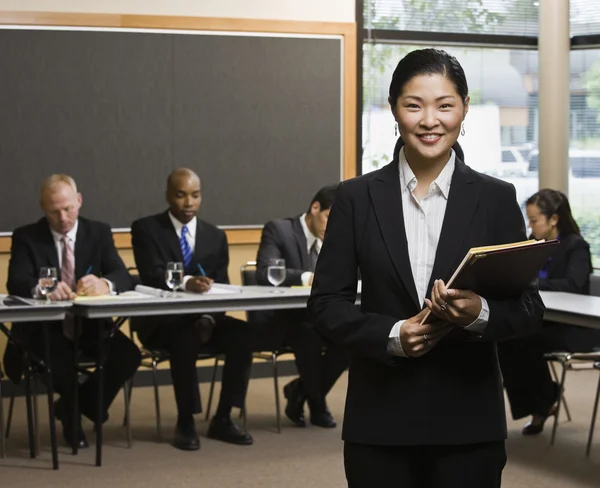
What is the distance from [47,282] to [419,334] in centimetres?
335

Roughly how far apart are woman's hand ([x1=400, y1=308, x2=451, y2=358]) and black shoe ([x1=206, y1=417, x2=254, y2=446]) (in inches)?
145

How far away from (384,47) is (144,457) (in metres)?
3.98

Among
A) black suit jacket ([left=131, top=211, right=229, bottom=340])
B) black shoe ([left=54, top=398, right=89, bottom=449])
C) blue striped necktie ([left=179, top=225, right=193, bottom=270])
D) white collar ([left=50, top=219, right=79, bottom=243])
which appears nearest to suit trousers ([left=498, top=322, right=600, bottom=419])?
black suit jacket ([left=131, top=211, right=229, bottom=340])

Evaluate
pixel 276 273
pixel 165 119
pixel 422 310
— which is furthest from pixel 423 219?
pixel 165 119

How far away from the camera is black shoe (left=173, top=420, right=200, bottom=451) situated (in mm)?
5324

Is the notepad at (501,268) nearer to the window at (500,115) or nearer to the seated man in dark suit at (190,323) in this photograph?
the seated man in dark suit at (190,323)

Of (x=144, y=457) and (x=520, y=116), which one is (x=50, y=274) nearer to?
(x=144, y=457)

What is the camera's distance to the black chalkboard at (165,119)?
6848 mm

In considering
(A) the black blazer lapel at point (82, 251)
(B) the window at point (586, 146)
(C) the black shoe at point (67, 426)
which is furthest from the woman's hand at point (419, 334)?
(B) the window at point (586, 146)

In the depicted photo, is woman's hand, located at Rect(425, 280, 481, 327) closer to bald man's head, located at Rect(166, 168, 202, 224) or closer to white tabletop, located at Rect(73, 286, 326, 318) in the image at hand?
white tabletop, located at Rect(73, 286, 326, 318)

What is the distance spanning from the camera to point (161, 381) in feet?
24.0

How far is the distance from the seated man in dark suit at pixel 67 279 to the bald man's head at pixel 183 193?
416 mm

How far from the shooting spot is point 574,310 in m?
4.69

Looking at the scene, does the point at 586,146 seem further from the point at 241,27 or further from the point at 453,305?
the point at 453,305
